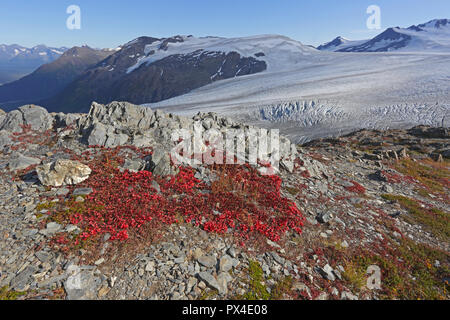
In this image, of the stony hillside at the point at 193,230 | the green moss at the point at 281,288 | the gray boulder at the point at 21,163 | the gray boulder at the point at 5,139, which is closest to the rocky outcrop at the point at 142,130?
the stony hillside at the point at 193,230

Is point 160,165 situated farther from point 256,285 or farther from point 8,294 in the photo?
point 256,285

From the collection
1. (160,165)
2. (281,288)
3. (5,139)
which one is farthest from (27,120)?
(281,288)

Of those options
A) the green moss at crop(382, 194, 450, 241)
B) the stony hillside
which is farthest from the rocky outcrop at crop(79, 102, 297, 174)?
the green moss at crop(382, 194, 450, 241)

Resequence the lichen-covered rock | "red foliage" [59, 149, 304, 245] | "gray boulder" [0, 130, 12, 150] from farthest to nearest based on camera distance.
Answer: "gray boulder" [0, 130, 12, 150] < the lichen-covered rock < "red foliage" [59, 149, 304, 245]

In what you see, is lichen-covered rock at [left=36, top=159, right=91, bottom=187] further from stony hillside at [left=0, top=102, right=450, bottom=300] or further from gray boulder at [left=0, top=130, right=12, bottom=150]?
gray boulder at [left=0, top=130, right=12, bottom=150]

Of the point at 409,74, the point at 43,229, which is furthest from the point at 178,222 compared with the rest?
the point at 409,74

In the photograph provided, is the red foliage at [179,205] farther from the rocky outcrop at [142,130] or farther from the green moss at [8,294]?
the green moss at [8,294]
